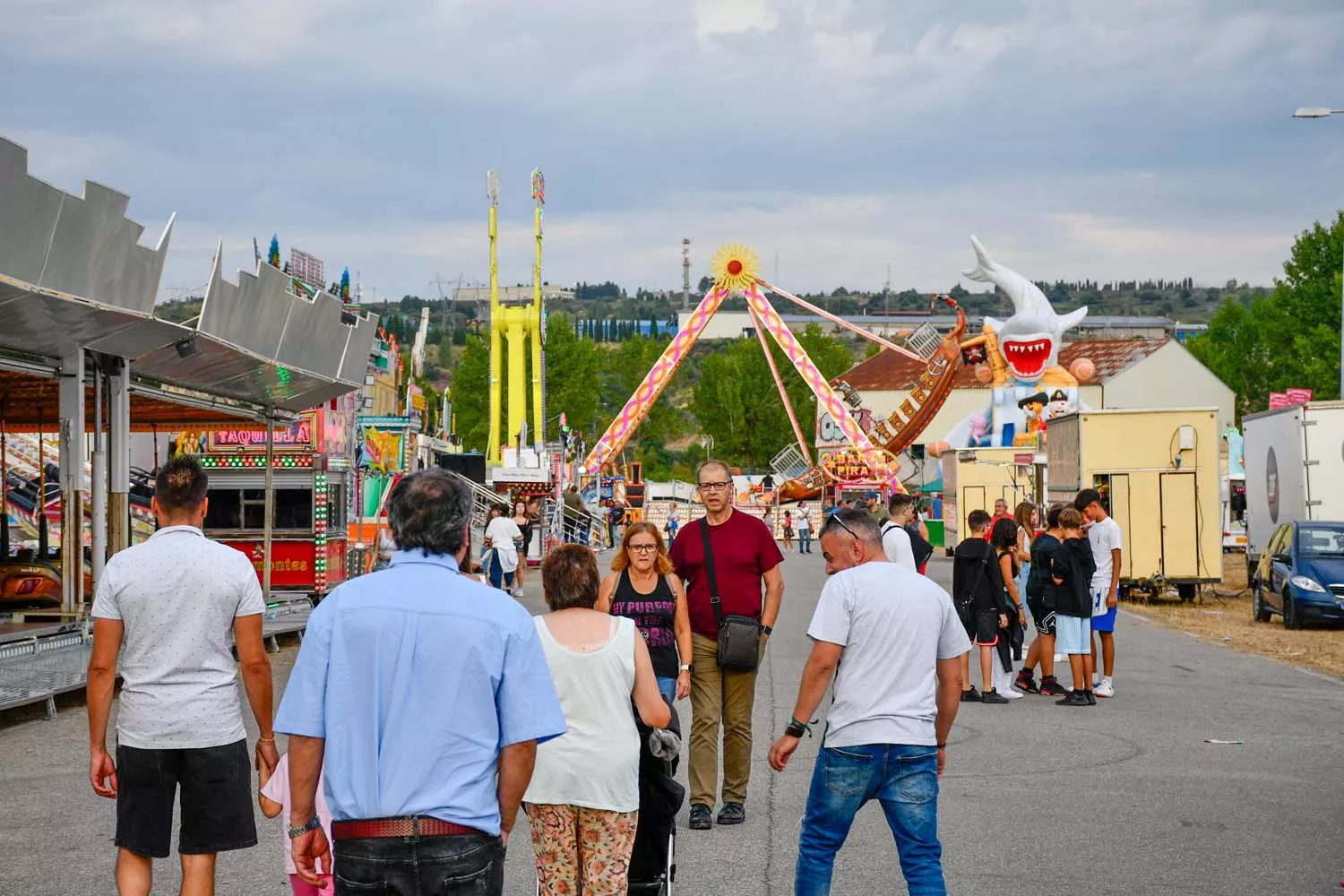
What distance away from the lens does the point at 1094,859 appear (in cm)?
762

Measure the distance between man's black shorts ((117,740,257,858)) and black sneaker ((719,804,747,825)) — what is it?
10.9 ft

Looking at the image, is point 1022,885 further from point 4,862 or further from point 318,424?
point 318,424

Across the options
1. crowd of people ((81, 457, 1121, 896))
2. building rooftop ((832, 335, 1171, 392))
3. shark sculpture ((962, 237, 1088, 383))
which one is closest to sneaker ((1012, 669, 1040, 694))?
crowd of people ((81, 457, 1121, 896))

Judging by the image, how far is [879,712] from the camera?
576 centimetres

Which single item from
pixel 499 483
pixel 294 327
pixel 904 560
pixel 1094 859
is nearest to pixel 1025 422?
pixel 499 483

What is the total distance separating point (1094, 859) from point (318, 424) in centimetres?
1781

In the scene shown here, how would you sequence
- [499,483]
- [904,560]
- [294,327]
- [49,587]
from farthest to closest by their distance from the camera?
[499,483], [49,587], [294,327], [904,560]

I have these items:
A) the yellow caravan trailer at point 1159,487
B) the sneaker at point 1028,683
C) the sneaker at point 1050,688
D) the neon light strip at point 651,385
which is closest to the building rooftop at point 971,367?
the neon light strip at point 651,385

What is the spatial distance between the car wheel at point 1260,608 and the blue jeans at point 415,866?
66.0 feet

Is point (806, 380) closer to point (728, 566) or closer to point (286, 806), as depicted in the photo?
point (728, 566)

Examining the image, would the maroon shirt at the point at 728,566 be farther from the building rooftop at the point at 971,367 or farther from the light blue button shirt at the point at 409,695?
the building rooftop at the point at 971,367

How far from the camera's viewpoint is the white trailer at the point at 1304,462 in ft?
77.6

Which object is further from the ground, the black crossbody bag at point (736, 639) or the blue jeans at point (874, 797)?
the black crossbody bag at point (736, 639)

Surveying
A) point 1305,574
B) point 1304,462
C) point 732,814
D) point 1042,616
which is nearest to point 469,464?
point 1304,462
